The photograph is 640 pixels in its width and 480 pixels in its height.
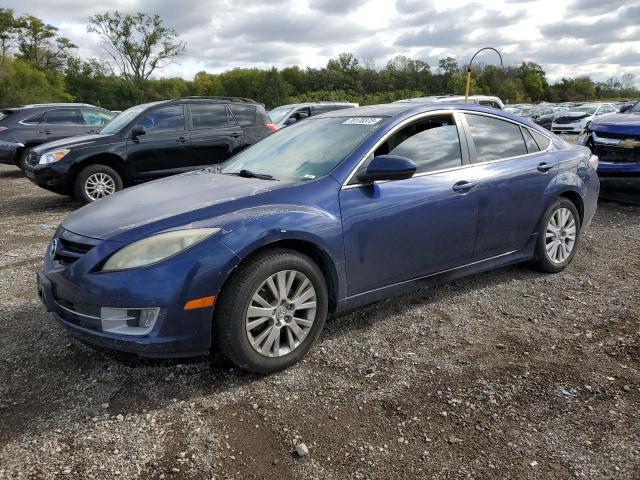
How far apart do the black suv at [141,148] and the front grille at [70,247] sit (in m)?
5.43

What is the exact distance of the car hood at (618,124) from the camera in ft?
24.5

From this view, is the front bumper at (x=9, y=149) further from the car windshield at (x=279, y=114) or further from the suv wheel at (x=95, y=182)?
the car windshield at (x=279, y=114)

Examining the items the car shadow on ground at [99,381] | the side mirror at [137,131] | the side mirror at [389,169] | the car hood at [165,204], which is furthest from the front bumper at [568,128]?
the car hood at [165,204]

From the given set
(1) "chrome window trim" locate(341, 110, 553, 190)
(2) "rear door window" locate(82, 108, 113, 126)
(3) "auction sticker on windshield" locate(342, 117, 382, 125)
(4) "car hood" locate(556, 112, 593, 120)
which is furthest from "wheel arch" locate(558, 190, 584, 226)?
(4) "car hood" locate(556, 112, 593, 120)

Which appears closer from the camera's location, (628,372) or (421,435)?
(421,435)

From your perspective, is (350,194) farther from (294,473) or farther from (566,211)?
(566,211)

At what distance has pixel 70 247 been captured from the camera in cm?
304

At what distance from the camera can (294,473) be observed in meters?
2.29

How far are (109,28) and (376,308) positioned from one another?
53.8 meters

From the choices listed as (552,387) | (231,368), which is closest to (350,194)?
(231,368)

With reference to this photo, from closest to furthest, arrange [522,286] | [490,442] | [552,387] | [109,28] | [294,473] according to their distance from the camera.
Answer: [294,473] < [490,442] < [552,387] < [522,286] < [109,28]

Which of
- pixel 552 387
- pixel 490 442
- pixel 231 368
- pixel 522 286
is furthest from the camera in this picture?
pixel 522 286

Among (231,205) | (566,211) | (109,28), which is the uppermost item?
(109,28)

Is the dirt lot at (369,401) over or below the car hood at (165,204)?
below
